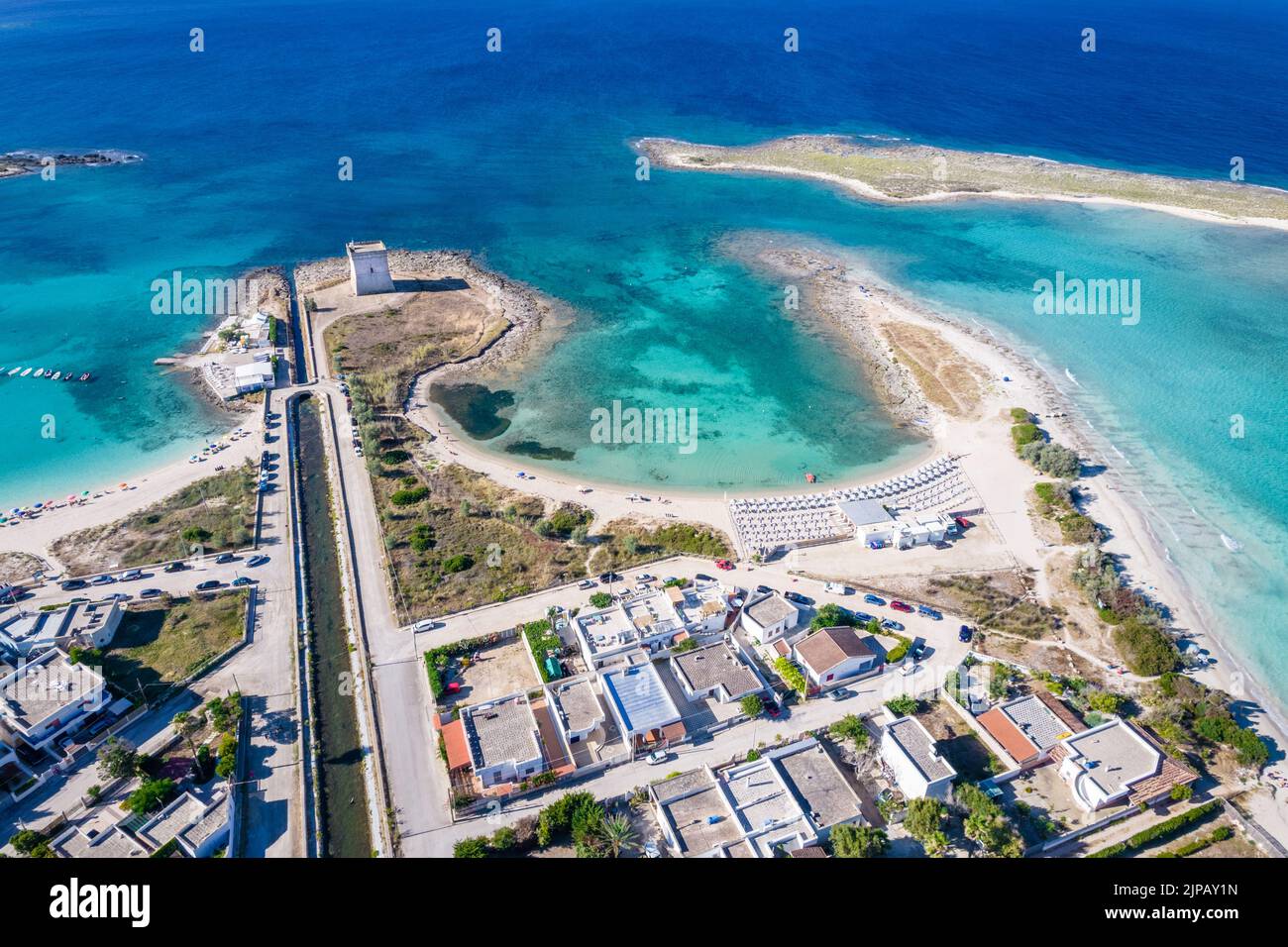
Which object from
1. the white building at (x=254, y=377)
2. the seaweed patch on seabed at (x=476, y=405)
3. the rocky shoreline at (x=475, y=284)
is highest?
the rocky shoreline at (x=475, y=284)

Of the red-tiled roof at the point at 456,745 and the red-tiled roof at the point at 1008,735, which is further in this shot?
the red-tiled roof at the point at 1008,735

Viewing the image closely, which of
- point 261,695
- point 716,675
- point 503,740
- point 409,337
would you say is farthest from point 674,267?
point 261,695

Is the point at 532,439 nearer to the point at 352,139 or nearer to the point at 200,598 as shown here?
the point at 200,598

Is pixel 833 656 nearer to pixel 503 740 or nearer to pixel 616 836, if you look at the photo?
pixel 616 836

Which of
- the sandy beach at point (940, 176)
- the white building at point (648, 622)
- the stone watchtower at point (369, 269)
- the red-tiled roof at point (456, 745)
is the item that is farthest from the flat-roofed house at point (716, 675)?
the sandy beach at point (940, 176)

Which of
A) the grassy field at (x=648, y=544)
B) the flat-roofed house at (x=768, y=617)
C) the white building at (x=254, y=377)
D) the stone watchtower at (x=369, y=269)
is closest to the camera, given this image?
the flat-roofed house at (x=768, y=617)

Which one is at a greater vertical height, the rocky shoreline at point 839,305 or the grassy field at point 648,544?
the rocky shoreline at point 839,305

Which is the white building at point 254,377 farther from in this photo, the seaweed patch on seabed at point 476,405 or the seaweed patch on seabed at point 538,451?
Answer: the seaweed patch on seabed at point 538,451

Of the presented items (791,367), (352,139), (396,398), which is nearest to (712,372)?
(791,367)
